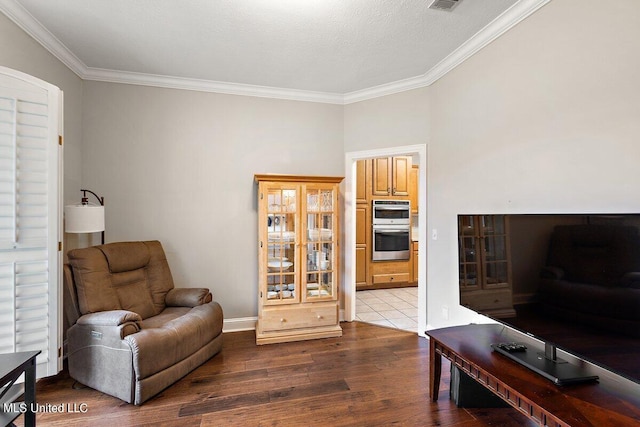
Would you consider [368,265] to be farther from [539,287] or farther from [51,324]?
[51,324]

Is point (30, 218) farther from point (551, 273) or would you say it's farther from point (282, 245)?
point (551, 273)

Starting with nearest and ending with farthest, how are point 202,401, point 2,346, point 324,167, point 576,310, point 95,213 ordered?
point 576,310, point 2,346, point 202,401, point 95,213, point 324,167

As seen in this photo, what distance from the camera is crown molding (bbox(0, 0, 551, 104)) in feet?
7.18

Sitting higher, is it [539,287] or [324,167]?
[324,167]

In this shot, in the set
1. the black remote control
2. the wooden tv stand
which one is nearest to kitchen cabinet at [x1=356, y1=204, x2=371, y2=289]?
the wooden tv stand

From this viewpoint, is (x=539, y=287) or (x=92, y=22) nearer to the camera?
(x=539, y=287)

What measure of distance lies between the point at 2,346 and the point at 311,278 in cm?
245

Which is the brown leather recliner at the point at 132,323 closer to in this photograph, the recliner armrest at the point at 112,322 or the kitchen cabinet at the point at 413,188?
the recliner armrest at the point at 112,322

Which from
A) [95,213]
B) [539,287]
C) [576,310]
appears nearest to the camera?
[576,310]

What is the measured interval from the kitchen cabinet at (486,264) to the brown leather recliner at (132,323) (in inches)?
88.0

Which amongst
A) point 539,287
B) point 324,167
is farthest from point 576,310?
point 324,167

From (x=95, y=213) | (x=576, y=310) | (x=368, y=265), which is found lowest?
(x=368, y=265)

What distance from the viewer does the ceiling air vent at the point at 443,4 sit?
6.80 feet

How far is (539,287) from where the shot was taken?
5.72 feet
